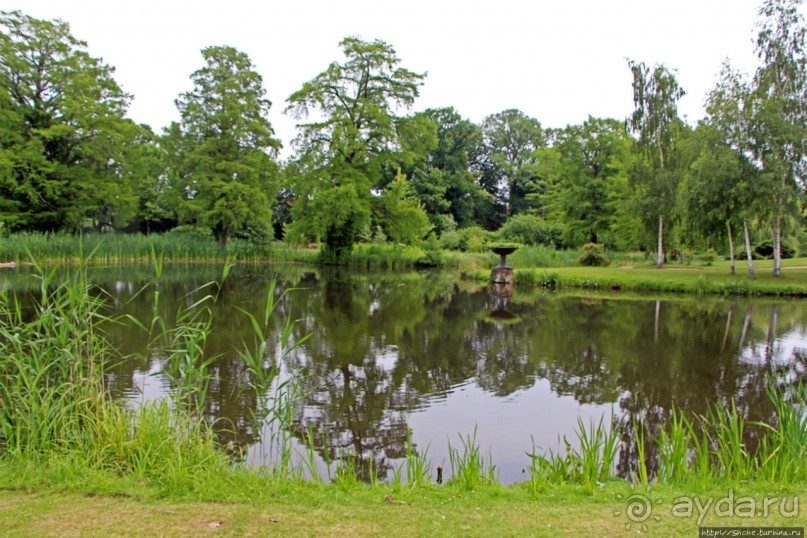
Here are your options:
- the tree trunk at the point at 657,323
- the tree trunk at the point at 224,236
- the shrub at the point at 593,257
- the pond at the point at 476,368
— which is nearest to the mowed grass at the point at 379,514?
the pond at the point at 476,368

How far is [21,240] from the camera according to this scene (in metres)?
21.4

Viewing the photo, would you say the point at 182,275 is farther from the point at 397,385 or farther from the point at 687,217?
the point at 687,217

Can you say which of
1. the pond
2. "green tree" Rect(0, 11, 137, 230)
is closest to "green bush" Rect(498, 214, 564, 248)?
the pond

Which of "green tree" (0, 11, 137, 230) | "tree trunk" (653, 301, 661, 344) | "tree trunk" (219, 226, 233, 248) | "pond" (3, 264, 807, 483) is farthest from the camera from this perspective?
"tree trunk" (219, 226, 233, 248)

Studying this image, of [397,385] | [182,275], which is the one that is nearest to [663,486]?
[397,385]

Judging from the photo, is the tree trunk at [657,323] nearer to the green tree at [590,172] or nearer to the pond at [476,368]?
the pond at [476,368]

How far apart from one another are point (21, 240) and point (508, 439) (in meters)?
23.4

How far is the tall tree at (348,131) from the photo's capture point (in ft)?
90.3

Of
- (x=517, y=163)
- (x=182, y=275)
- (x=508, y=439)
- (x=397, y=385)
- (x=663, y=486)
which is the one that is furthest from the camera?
(x=517, y=163)

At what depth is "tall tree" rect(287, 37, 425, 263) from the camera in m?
27.5

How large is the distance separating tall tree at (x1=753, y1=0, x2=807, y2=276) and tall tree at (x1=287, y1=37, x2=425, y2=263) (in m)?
16.3

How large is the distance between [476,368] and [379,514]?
501 centimetres

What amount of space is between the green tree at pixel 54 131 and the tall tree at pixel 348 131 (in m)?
9.35

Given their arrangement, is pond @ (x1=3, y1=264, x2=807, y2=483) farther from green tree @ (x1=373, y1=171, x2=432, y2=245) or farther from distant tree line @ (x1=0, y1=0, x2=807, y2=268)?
green tree @ (x1=373, y1=171, x2=432, y2=245)
